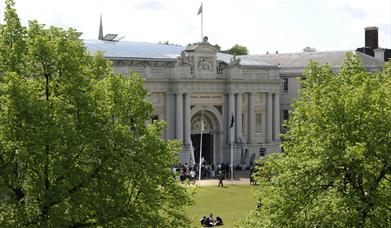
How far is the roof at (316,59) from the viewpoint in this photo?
3115 inches

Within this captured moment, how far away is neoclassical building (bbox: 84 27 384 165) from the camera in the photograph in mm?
63000

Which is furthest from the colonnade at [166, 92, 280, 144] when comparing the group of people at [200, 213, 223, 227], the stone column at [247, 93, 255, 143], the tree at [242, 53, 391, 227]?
the tree at [242, 53, 391, 227]

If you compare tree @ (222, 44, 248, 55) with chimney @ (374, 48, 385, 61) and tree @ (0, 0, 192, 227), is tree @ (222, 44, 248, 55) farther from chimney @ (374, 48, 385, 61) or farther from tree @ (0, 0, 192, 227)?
tree @ (0, 0, 192, 227)

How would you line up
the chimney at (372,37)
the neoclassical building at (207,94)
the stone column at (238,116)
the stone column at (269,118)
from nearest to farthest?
1. the neoclassical building at (207,94)
2. the stone column at (238,116)
3. the stone column at (269,118)
4. the chimney at (372,37)

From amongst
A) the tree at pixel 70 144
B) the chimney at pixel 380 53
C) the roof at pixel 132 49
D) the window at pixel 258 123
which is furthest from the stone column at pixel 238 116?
the tree at pixel 70 144

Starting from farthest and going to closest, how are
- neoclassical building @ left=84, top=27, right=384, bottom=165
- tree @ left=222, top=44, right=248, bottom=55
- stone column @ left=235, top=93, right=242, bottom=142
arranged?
tree @ left=222, top=44, right=248, bottom=55 → stone column @ left=235, top=93, right=242, bottom=142 → neoclassical building @ left=84, top=27, right=384, bottom=165

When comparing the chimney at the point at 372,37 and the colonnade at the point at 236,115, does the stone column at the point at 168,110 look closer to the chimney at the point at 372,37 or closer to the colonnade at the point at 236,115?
the colonnade at the point at 236,115

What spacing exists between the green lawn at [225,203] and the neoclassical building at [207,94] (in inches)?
454

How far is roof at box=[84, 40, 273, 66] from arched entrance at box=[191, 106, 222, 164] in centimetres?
524

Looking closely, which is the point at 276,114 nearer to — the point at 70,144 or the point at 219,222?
the point at 219,222

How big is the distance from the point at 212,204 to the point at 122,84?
2075 cm

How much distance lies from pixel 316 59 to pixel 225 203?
39.5 m

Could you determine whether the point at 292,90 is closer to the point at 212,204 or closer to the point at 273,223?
the point at 212,204

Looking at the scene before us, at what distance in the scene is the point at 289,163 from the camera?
26312 millimetres
